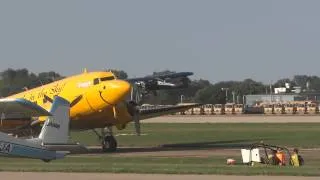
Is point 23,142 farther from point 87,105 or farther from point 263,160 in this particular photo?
point 87,105

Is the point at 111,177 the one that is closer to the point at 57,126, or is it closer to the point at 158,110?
the point at 57,126

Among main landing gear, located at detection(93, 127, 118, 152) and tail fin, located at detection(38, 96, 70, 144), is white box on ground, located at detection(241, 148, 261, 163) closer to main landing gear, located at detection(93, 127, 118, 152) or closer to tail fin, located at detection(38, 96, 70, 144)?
tail fin, located at detection(38, 96, 70, 144)

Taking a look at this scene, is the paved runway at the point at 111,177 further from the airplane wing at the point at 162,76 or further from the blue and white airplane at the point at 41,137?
the airplane wing at the point at 162,76

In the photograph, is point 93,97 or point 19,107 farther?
point 93,97

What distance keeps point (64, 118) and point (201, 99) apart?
17967cm

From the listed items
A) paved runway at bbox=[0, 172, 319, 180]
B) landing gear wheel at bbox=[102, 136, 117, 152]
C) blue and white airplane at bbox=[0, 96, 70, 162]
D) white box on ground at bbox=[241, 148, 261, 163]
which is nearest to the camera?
paved runway at bbox=[0, 172, 319, 180]

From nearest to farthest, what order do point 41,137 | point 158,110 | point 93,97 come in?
point 41,137, point 93,97, point 158,110

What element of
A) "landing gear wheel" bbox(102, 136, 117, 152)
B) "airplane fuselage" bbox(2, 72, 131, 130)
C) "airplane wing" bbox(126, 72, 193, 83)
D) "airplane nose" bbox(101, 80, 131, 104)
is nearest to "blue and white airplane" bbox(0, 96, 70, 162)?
"airplane fuselage" bbox(2, 72, 131, 130)

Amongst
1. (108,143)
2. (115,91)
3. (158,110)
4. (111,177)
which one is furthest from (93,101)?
(111,177)

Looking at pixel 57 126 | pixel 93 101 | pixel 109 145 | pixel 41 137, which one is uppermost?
pixel 93 101

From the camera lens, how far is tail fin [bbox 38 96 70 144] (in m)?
19.4

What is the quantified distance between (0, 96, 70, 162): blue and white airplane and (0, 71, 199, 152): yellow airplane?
37.3 ft

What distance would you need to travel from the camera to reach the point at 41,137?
765 inches

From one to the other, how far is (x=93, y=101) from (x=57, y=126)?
1264cm
